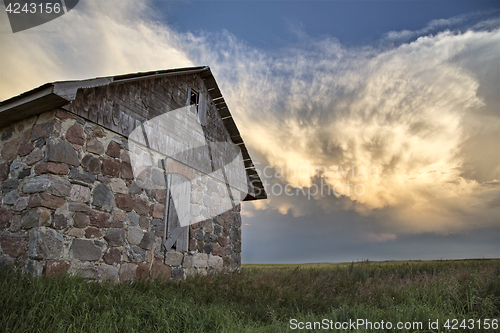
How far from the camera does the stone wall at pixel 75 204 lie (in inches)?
207

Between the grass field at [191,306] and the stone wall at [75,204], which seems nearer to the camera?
the grass field at [191,306]

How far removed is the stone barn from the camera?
17.6 feet

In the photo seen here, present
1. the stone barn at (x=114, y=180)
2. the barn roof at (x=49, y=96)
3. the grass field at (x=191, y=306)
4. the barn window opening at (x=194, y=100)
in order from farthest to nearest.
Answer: the barn window opening at (x=194, y=100) < the stone barn at (x=114, y=180) < the barn roof at (x=49, y=96) < the grass field at (x=191, y=306)

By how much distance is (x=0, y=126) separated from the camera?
6395mm

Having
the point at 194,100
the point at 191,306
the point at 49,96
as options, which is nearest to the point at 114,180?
the point at 49,96

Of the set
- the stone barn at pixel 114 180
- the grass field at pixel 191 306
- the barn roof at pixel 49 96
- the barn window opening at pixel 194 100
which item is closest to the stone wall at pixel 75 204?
the stone barn at pixel 114 180

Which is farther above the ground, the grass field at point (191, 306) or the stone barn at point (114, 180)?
the stone barn at point (114, 180)

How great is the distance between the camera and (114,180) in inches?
252

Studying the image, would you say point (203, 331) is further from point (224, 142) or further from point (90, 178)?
point (224, 142)

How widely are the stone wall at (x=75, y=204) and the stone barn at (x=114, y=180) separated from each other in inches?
0.8

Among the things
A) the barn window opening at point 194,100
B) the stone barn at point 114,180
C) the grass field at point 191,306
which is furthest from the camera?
the barn window opening at point 194,100

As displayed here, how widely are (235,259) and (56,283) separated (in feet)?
19.8

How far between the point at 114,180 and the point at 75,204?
0.93 m

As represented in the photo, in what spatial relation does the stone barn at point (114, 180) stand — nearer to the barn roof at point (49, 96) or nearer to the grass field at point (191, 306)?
the barn roof at point (49, 96)
